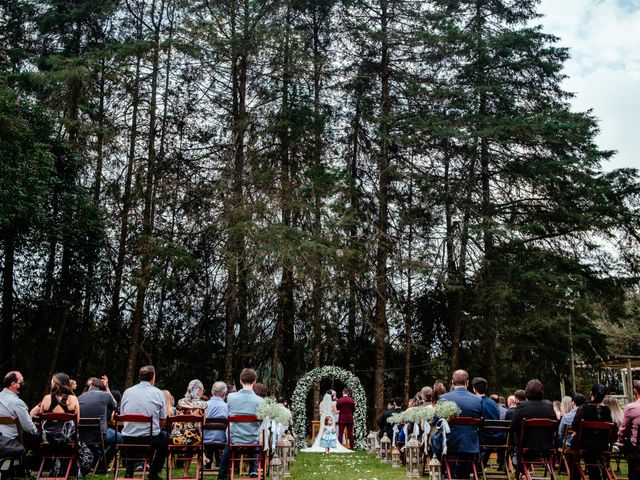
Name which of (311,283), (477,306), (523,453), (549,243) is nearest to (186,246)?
(311,283)

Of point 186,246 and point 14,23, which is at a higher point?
point 14,23

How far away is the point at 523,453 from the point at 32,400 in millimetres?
16989

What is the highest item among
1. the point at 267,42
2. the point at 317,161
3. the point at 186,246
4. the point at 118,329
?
the point at 267,42

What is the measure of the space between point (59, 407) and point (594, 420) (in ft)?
21.1

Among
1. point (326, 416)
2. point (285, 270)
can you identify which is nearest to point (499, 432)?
point (326, 416)

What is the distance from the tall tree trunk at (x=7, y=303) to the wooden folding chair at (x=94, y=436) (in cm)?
1274

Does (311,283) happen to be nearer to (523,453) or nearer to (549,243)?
(549,243)

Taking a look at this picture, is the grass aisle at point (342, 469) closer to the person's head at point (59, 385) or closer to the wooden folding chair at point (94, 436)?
the wooden folding chair at point (94, 436)

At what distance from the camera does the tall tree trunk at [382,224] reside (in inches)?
925

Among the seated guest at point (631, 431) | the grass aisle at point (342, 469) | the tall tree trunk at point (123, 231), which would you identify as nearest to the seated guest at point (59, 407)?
the grass aisle at point (342, 469)

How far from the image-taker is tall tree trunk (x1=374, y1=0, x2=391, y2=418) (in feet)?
77.1

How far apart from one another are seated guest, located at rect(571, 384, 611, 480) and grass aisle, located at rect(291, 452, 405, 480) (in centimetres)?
299

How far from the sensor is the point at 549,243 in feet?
78.7

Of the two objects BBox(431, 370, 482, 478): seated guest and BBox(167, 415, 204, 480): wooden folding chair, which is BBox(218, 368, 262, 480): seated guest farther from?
BBox(431, 370, 482, 478): seated guest
